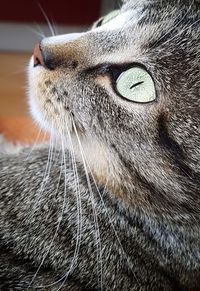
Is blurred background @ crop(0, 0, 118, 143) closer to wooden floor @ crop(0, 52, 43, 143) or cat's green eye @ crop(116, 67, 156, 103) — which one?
wooden floor @ crop(0, 52, 43, 143)

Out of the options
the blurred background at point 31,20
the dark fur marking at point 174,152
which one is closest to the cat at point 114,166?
the dark fur marking at point 174,152

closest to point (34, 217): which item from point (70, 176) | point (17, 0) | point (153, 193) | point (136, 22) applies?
point (70, 176)

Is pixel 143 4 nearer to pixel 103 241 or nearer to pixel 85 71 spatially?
pixel 85 71

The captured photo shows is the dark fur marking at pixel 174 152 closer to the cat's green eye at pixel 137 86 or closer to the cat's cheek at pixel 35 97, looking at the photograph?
the cat's green eye at pixel 137 86

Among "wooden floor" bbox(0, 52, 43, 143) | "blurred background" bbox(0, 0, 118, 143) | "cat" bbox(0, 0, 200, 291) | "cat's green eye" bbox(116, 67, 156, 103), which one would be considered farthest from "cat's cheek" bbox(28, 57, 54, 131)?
"blurred background" bbox(0, 0, 118, 143)

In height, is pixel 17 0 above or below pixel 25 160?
above

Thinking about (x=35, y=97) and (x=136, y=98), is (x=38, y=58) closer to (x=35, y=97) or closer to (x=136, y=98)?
(x=35, y=97)

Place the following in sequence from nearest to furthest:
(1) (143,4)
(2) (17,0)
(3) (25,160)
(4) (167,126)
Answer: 1. (4) (167,126)
2. (1) (143,4)
3. (3) (25,160)
4. (2) (17,0)
